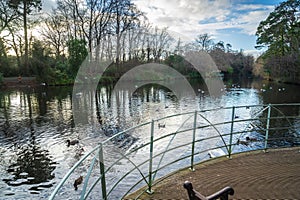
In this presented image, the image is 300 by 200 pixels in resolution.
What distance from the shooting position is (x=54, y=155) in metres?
6.36

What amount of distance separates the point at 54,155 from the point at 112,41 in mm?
27035

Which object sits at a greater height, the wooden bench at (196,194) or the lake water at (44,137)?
the wooden bench at (196,194)

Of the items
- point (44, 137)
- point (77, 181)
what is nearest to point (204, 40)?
point (44, 137)

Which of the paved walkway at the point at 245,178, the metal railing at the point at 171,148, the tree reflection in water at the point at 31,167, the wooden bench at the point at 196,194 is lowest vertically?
the tree reflection in water at the point at 31,167

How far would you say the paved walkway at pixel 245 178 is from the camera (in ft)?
8.86

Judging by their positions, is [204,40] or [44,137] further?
[204,40]

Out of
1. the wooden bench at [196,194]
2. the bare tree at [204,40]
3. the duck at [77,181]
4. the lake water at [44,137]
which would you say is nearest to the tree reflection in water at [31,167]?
the lake water at [44,137]

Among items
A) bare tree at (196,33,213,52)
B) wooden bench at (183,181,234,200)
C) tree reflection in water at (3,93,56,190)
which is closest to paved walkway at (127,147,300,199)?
wooden bench at (183,181,234,200)

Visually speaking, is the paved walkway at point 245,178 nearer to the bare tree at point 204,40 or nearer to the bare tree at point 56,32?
the bare tree at point 56,32

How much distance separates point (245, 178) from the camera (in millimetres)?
3068

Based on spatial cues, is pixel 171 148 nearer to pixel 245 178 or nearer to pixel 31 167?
pixel 245 178

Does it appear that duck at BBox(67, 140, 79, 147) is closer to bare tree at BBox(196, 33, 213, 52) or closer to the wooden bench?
the wooden bench

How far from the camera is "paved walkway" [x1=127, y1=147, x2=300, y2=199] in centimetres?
270

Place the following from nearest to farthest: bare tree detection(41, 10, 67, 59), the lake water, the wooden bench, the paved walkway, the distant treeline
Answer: the wooden bench < the paved walkway < the lake water < the distant treeline < bare tree detection(41, 10, 67, 59)
